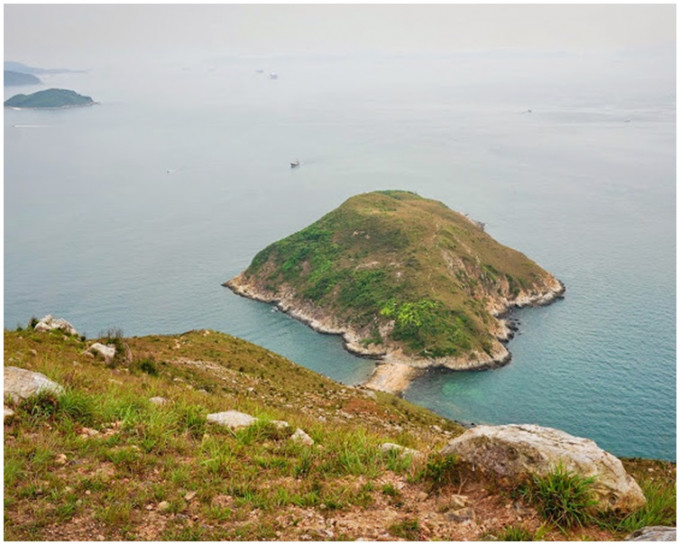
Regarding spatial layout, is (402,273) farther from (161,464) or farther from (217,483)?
(217,483)

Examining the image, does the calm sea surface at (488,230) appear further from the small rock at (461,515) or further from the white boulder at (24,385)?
the white boulder at (24,385)

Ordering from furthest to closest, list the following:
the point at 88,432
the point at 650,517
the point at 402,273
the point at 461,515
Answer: the point at 402,273 → the point at 88,432 → the point at 461,515 → the point at 650,517

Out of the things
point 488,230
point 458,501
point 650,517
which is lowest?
point 488,230

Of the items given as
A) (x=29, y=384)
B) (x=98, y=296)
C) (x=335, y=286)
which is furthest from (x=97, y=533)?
(x=98, y=296)

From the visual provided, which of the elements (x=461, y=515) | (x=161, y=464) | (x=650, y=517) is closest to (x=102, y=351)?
(x=161, y=464)

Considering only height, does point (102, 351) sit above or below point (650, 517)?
below
